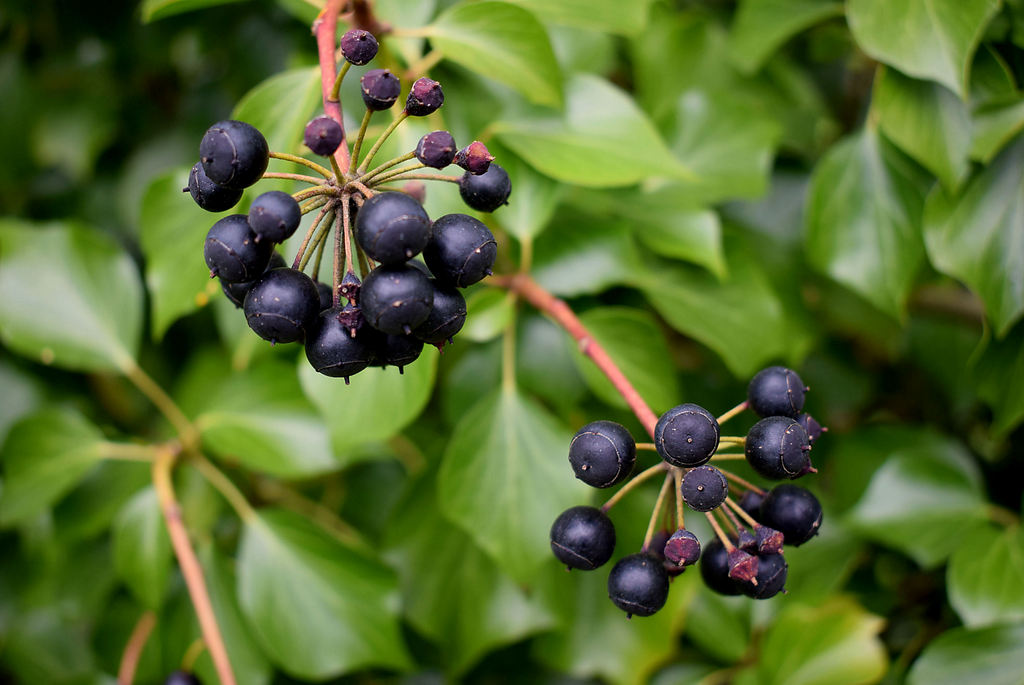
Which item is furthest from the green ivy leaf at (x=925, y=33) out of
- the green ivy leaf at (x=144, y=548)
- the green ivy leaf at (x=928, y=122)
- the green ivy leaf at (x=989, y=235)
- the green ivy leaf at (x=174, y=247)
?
the green ivy leaf at (x=144, y=548)

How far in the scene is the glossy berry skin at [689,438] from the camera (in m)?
0.77

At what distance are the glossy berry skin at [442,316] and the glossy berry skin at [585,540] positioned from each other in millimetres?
263

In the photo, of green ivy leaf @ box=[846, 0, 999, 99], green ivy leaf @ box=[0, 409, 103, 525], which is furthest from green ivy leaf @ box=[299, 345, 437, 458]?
green ivy leaf @ box=[846, 0, 999, 99]

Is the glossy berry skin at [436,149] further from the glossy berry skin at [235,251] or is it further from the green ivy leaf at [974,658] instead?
the green ivy leaf at [974,658]

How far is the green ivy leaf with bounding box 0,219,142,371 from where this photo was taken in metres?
1.69

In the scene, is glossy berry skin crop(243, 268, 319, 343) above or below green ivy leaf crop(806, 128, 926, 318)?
above

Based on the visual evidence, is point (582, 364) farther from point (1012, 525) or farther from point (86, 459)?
point (86, 459)

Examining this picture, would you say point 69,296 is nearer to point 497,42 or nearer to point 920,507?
point 497,42

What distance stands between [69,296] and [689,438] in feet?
4.88

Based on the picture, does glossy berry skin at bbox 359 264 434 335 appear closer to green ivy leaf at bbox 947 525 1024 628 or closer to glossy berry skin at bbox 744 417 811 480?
glossy berry skin at bbox 744 417 811 480

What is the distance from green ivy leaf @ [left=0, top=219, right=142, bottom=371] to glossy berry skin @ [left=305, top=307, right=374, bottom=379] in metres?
1.17

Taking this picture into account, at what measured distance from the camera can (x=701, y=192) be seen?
1.53 m

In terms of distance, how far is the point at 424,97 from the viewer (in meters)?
0.76

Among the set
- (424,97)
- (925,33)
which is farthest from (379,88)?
(925,33)
